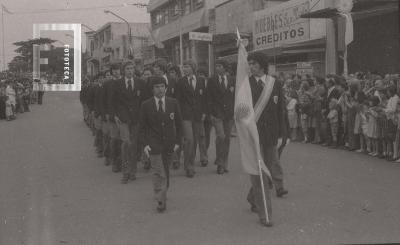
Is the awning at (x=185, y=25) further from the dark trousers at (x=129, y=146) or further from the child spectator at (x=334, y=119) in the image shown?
the dark trousers at (x=129, y=146)

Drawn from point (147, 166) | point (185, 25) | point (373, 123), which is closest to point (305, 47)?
point (373, 123)

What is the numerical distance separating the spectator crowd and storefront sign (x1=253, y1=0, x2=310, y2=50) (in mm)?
6862

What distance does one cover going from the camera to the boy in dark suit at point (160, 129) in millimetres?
8141

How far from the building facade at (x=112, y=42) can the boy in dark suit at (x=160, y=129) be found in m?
55.1

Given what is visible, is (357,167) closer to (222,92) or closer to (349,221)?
(222,92)

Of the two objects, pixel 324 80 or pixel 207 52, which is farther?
pixel 207 52

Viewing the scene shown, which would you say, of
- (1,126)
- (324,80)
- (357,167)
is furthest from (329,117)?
(1,126)

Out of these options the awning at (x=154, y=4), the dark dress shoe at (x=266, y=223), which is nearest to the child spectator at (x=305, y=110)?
the dark dress shoe at (x=266, y=223)

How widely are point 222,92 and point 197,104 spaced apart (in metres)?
0.50

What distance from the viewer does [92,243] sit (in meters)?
6.48

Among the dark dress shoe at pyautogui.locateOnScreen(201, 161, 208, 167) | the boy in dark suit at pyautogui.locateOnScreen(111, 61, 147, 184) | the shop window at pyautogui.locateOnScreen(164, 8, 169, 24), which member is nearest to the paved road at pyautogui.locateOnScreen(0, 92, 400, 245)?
the dark dress shoe at pyautogui.locateOnScreen(201, 161, 208, 167)

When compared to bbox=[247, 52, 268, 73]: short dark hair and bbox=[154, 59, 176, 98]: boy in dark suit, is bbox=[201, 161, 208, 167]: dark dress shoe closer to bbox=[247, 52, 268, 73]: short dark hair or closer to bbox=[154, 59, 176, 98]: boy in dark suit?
bbox=[154, 59, 176, 98]: boy in dark suit

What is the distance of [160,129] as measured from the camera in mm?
8336

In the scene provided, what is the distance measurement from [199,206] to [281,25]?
19.4 meters
